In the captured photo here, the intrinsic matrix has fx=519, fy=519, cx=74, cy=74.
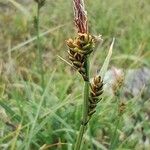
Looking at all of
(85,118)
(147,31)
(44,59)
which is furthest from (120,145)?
(147,31)

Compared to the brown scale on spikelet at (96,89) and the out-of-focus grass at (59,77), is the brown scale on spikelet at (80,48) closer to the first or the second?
the brown scale on spikelet at (96,89)

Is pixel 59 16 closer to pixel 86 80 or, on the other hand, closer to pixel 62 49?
pixel 62 49

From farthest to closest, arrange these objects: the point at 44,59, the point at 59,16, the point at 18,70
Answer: the point at 59,16, the point at 44,59, the point at 18,70

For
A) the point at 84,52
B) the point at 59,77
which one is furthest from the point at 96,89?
the point at 59,77

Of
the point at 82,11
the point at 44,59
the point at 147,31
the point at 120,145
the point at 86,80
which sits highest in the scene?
the point at 147,31

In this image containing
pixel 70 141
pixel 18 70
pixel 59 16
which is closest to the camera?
pixel 70 141
